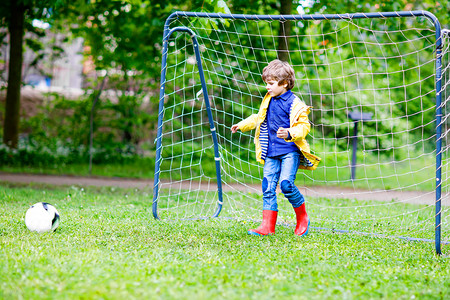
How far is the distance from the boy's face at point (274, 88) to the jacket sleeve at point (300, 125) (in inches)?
11.3

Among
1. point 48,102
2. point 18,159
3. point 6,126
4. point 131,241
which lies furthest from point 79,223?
point 48,102

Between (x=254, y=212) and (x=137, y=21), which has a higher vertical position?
(x=137, y=21)

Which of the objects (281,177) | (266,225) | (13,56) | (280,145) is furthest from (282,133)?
(13,56)

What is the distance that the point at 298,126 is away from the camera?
4.35 m

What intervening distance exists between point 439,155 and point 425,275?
3.54ft

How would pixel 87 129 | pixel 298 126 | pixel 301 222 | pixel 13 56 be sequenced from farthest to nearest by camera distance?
pixel 87 129 < pixel 13 56 < pixel 301 222 < pixel 298 126

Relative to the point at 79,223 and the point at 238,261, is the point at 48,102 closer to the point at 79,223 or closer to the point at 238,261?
the point at 79,223

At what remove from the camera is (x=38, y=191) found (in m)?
7.27

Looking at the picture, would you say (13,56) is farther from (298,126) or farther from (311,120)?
(298,126)

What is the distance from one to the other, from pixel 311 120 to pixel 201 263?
23.9 ft

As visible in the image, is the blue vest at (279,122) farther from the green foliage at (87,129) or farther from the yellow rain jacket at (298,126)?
the green foliage at (87,129)

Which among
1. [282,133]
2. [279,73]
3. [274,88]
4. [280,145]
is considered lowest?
[280,145]

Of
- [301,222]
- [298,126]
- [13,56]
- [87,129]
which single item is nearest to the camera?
[298,126]

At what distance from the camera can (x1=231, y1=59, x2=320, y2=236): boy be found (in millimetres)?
4445
